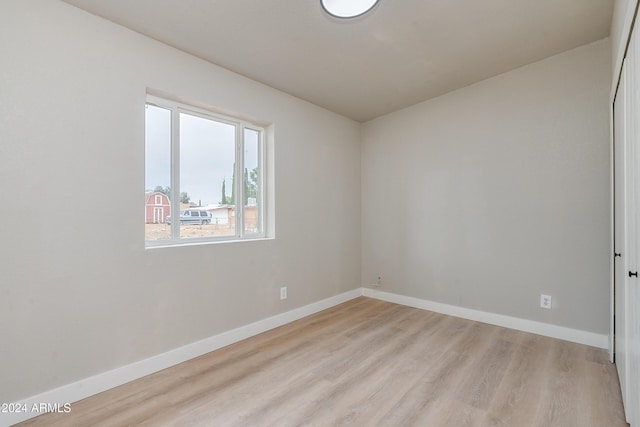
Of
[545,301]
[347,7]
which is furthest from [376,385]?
[347,7]

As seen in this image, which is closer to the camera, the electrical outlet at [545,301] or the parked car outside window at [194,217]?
the parked car outside window at [194,217]

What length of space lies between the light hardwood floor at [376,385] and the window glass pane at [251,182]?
1105 mm

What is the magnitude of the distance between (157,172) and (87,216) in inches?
24.4

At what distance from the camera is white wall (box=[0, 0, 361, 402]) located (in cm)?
178

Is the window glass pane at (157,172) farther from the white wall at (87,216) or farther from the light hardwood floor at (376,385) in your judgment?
the light hardwood floor at (376,385)

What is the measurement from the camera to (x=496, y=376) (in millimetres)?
2289

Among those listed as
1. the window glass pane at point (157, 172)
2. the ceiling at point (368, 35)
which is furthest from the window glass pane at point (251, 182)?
the window glass pane at point (157, 172)

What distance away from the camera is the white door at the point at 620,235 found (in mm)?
1881

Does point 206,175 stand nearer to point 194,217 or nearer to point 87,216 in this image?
point 194,217

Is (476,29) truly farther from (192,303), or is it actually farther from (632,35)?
(192,303)

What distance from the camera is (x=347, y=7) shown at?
212 centimetres

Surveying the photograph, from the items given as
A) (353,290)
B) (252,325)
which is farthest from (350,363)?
(353,290)

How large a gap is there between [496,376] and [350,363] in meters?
1.06

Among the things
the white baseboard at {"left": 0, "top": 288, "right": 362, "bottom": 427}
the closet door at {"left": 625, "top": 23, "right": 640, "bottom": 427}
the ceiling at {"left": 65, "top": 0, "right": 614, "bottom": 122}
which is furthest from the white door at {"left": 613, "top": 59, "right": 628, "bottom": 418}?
the white baseboard at {"left": 0, "top": 288, "right": 362, "bottom": 427}
